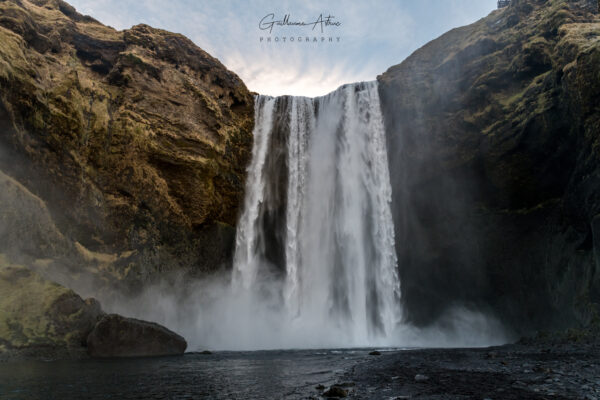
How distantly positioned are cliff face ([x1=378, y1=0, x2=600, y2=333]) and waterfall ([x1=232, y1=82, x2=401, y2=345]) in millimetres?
1903

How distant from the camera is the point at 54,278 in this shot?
659 inches

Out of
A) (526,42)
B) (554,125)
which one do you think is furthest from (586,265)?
(526,42)

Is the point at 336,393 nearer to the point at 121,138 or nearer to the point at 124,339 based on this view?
the point at 124,339

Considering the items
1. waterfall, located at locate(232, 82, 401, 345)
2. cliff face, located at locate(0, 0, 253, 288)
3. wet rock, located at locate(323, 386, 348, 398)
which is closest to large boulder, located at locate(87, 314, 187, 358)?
cliff face, located at locate(0, 0, 253, 288)

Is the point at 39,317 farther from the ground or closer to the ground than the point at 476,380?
farther from the ground

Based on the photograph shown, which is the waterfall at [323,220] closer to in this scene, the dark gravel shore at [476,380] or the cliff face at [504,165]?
the cliff face at [504,165]

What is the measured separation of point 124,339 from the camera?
13797 mm

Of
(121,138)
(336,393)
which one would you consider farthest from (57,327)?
(336,393)

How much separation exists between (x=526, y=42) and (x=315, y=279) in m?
19.4

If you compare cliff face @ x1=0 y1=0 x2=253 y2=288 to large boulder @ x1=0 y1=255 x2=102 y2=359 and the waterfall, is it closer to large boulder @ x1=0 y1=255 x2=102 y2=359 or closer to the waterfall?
the waterfall

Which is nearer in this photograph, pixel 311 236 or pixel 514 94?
pixel 514 94

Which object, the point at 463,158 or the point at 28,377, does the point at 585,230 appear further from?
the point at 28,377

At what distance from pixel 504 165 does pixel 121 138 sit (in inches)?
898

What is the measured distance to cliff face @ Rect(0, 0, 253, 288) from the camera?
18.2 metres
